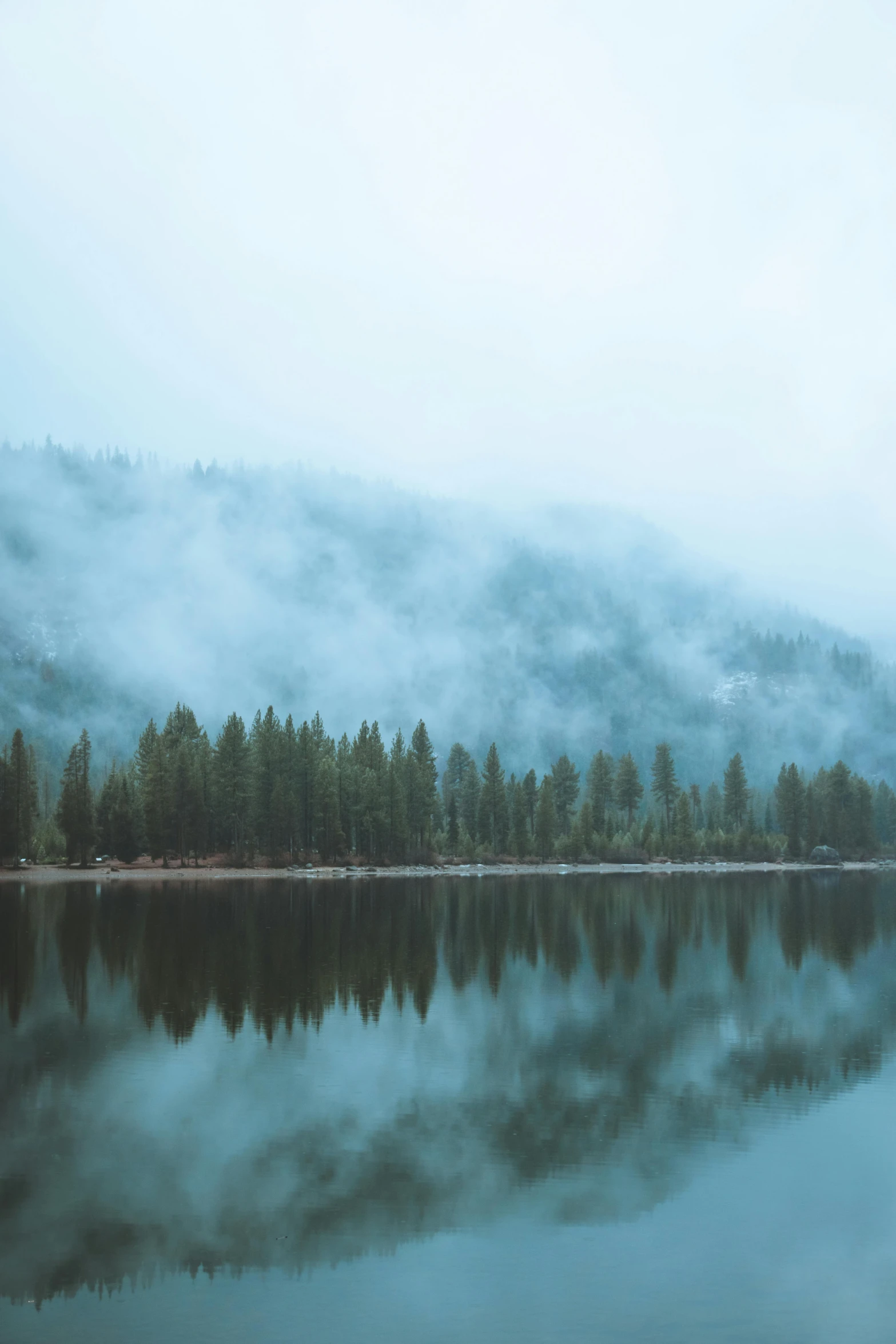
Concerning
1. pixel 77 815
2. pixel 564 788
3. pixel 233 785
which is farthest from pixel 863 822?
pixel 77 815

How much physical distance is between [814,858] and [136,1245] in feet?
520

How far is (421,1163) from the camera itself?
1642 centimetres

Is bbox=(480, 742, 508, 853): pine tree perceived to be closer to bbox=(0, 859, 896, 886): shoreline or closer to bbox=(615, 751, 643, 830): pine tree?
bbox=(0, 859, 896, 886): shoreline

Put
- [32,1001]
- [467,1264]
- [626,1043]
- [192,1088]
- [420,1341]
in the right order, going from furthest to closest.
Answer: [32,1001] < [626,1043] < [192,1088] < [467,1264] < [420,1341]

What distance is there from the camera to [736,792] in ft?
573

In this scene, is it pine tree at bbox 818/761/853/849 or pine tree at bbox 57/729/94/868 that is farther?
pine tree at bbox 818/761/853/849

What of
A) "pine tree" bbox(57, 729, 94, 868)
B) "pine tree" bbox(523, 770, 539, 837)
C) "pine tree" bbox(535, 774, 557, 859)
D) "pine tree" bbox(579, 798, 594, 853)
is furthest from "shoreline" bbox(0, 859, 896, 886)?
"pine tree" bbox(523, 770, 539, 837)

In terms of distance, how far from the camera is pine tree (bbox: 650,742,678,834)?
168 metres

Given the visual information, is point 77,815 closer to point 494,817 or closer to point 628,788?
point 494,817

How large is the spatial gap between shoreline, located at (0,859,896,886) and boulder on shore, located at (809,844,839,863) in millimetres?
1709

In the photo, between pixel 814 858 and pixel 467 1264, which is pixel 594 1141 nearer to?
pixel 467 1264

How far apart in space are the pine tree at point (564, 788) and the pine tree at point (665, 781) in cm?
1257

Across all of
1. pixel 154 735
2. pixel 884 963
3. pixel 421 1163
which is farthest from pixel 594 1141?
pixel 154 735

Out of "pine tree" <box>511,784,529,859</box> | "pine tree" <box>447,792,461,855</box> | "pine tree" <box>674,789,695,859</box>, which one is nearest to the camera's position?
"pine tree" <box>447,792,461,855</box>
